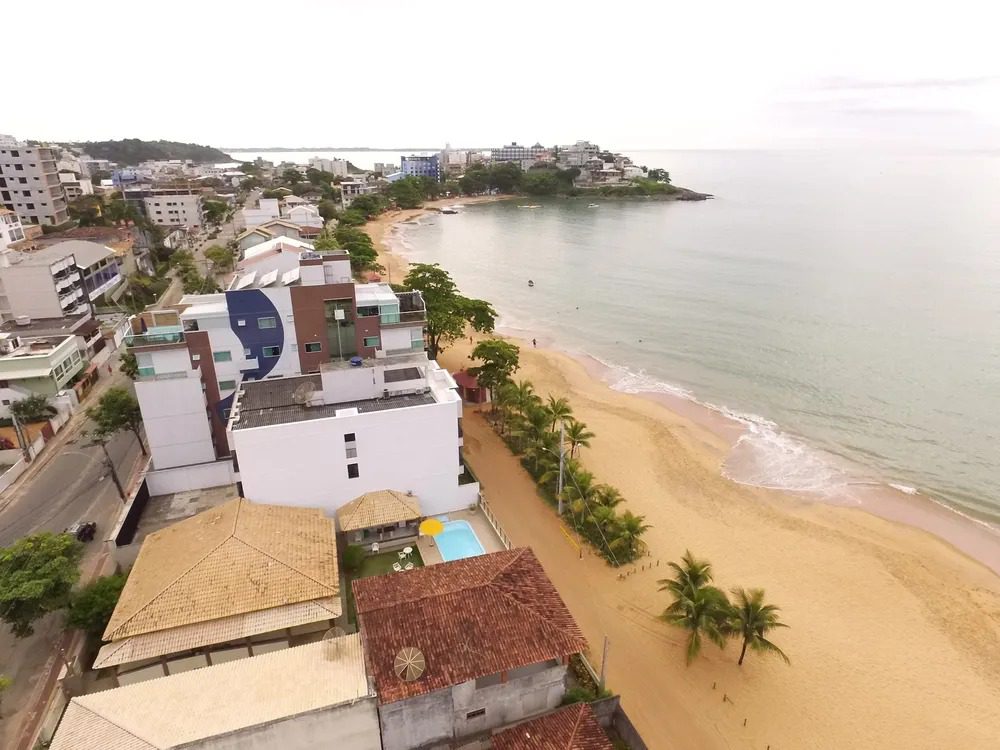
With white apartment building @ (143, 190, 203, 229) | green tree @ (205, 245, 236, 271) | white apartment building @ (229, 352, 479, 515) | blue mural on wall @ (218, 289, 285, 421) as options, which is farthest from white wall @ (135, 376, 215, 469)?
white apartment building @ (143, 190, 203, 229)

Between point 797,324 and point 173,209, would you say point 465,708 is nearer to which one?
point 797,324

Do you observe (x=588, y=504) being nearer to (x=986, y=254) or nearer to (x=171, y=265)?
(x=171, y=265)

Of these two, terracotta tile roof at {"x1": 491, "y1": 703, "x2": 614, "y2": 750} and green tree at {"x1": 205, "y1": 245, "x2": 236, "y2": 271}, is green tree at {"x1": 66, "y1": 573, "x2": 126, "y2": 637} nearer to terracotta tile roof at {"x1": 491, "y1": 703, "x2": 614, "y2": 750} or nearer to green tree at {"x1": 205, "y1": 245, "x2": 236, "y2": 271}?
terracotta tile roof at {"x1": 491, "y1": 703, "x2": 614, "y2": 750}

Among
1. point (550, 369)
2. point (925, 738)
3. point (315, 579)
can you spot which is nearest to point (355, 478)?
point (315, 579)

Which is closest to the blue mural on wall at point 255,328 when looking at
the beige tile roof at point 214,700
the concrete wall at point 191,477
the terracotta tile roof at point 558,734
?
the concrete wall at point 191,477

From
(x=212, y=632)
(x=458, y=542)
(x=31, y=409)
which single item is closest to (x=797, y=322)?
(x=458, y=542)

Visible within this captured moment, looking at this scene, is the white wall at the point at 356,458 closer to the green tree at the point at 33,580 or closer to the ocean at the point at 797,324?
the green tree at the point at 33,580
